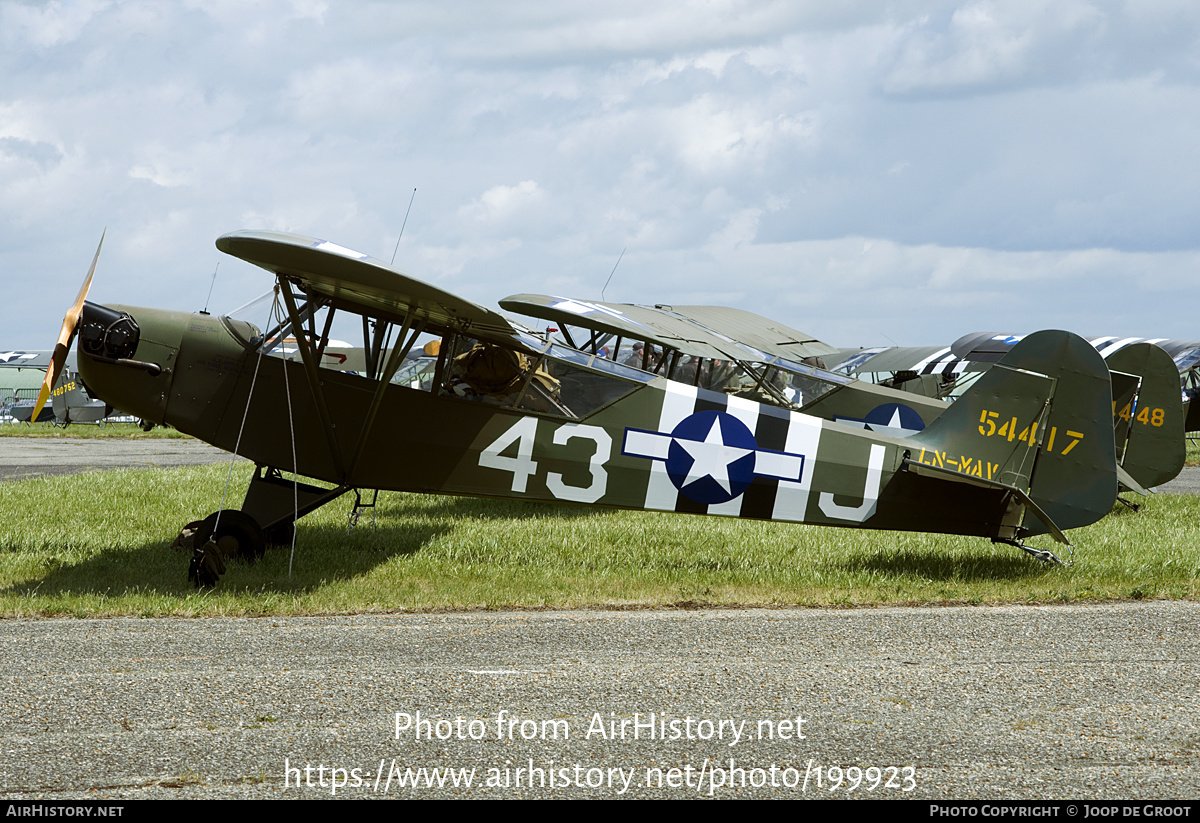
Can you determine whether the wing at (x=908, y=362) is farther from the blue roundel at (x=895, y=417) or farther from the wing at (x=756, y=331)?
the blue roundel at (x=895, y=417)

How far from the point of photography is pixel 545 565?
791 centimetres

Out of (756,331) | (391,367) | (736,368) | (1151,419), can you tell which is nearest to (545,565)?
(391,367)

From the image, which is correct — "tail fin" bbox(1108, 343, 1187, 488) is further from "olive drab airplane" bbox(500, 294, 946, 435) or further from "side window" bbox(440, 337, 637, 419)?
"side window" bbox(440, 337, 637, 419)

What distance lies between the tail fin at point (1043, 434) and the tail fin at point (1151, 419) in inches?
142

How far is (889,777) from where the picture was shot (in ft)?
11.9

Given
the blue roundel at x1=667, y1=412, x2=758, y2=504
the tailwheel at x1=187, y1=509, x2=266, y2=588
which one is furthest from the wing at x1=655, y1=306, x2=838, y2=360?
the tailwheel at x1=187, y1=509, x2=266, y2=588

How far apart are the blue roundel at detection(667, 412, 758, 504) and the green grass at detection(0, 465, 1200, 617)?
698 mm

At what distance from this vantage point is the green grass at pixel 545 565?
667 cm

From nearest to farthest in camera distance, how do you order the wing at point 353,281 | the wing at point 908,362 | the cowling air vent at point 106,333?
the wing at point 353,281
the cowling air vent at point 106,333
the wing at point 908,362

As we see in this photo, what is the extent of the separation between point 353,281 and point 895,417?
6.98m

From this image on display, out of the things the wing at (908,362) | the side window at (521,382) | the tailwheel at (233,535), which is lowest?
the tailwheel at (233,535)

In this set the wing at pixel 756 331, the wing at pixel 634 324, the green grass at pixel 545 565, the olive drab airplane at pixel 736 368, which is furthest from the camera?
the wing at pixel 756 331

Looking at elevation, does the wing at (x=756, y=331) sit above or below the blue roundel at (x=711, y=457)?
above

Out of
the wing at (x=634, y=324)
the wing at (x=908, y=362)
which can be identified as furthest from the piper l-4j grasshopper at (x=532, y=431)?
the wing at (x=908, y=362)
